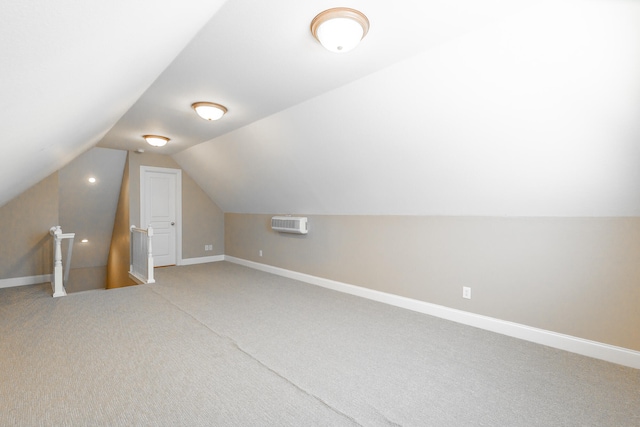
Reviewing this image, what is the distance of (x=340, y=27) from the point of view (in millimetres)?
1960

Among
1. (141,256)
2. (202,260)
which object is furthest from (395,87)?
(202,260)

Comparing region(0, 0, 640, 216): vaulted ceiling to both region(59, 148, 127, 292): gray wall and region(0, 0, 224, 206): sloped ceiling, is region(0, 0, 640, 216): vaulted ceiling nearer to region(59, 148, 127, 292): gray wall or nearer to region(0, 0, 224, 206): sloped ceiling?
region(0, 0, 224, 206): sloped ceiling

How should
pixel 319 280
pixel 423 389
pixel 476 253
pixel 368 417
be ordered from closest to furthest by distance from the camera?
pixel 368 417, pixel 423 389, pixel 476 253, pixel 319 280

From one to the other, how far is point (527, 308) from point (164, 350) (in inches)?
130

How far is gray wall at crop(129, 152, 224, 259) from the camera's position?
20.1ft

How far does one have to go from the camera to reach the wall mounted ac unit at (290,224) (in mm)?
5109

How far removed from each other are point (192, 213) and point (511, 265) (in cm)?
605

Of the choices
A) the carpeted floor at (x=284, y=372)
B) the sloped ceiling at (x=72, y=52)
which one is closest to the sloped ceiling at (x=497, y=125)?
the carpeted floor at (x=284, y=372)

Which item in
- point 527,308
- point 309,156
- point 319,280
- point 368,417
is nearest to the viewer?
point 368,417

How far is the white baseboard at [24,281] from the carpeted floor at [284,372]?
140cm

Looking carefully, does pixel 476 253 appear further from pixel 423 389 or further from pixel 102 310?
pixel 102 310

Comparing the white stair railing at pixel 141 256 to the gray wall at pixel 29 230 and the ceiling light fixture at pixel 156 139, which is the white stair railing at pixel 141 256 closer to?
the gray wall at pixel 29 230

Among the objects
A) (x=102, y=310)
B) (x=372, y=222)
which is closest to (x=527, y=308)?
(x=372, y=222)

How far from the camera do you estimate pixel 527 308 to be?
294 centimetres
